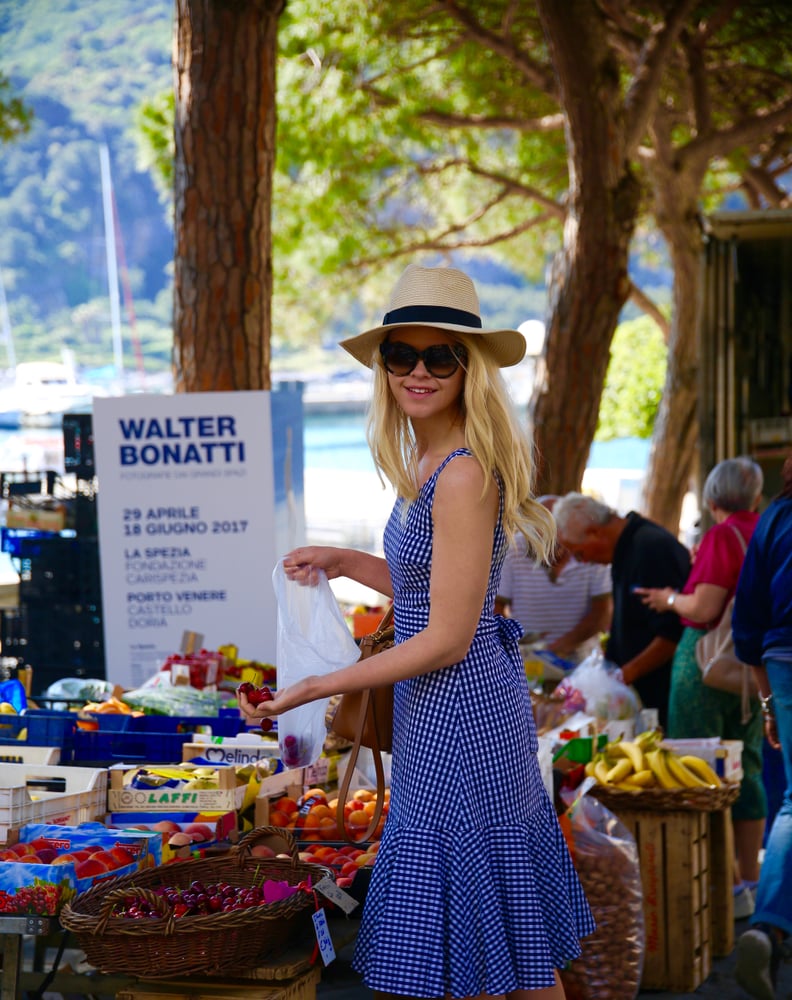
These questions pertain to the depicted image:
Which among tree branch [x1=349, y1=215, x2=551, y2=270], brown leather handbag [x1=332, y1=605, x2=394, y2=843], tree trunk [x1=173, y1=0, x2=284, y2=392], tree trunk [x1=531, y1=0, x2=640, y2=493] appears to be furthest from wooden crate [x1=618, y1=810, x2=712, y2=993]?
tree branch [x1=349, y1=215, x2=551, y2=270]

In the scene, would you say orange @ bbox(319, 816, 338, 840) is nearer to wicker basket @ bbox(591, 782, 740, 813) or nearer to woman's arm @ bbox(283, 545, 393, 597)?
woman's arm @ bbox(283, 545, 393, 597)

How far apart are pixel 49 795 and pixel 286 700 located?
118cm

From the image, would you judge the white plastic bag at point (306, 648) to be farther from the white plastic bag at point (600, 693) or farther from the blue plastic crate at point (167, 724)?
the white plastic bag at point (600, 693)

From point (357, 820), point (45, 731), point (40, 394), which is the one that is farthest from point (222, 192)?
point (40, 394)

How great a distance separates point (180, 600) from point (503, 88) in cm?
834

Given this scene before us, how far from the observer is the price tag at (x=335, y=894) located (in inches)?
109

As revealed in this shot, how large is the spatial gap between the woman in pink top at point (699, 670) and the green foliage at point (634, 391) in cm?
1481

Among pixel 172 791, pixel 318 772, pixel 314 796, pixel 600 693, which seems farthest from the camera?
pixel 600 693

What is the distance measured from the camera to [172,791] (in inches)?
136

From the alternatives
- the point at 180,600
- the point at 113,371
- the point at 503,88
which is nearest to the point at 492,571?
the point at 180,600

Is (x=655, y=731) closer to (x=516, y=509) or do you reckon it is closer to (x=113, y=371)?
(x=516, y=509)

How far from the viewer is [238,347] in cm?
678

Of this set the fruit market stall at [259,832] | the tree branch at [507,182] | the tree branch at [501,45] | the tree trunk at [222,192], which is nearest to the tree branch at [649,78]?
the tree branch at [501,45]

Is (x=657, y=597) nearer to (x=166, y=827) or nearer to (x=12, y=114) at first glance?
(x=166, y=827)
